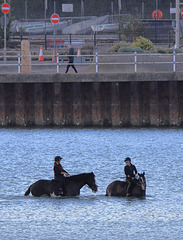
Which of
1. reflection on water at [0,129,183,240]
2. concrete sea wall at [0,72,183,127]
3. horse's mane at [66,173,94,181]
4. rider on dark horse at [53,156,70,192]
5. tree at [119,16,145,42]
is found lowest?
reflection on water at [0,129,183,240]

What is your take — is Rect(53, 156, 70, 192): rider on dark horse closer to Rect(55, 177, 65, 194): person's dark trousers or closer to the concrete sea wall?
Rect(55, 177, 65, 194): person's dark trousers

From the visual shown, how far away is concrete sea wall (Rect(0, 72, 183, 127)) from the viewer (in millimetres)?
38094

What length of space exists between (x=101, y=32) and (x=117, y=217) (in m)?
50.9

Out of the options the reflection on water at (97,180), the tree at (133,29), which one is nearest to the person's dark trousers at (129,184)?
→ the reflection on water at (97,180)

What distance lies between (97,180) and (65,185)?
14.1 ft

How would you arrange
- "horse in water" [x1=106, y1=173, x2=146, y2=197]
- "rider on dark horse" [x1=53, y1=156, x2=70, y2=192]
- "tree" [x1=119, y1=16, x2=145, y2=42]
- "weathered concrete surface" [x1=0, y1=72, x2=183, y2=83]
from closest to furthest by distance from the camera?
"rider on dark horse" [x1=53, y1=156, x2=70, y2=192]
"horse in water" [x1=106, y1=173, x2=146, y2=197]
"weathered concrete surface" [x1=0, y1=72, x2=183, y2=83]
"tree" [x1=119, y1=16, x2=145, y2=42]

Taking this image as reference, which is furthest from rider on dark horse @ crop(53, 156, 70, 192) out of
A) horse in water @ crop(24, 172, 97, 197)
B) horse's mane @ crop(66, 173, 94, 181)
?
horse's mane @ crop(66, 173, 94, 181)

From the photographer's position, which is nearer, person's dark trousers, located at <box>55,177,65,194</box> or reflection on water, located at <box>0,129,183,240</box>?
reflection on water, located at <box>0,129,183,240</box>

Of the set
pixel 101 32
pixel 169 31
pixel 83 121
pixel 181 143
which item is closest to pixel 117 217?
pixel 181 143

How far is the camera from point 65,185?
21031 mm

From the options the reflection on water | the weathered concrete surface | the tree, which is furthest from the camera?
the tree

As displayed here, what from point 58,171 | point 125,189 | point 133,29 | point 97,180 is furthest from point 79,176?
point 133,29

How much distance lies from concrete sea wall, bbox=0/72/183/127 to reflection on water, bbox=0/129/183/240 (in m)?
0.58

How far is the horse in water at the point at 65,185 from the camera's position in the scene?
2078cm
